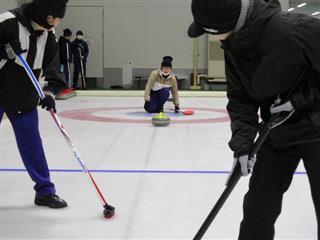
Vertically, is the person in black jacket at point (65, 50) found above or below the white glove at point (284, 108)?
below

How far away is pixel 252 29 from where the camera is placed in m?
1.47

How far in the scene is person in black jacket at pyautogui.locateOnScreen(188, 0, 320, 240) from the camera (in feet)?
4.75

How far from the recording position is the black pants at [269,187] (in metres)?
1.63

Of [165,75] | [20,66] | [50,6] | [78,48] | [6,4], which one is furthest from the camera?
[78,48]

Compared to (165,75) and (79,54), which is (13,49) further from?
(79,54)

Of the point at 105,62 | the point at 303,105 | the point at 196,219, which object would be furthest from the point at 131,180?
the point at 105,62

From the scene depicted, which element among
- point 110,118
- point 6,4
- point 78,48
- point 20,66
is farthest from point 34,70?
point 78,48

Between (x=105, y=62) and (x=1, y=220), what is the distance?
12.3 m

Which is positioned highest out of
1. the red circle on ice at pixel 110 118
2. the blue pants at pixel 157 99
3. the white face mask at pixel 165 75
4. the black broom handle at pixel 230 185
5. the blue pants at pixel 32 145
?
the black broom handle at pixel 230 185

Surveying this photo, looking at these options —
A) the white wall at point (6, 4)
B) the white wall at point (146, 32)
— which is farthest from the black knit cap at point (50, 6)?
the white wall at point (146, 32)

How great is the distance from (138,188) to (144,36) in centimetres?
1170

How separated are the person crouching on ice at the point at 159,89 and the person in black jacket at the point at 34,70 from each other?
411cm

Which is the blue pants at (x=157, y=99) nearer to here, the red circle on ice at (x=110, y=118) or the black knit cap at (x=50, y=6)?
the red circle on ice at (x=110, y=118)

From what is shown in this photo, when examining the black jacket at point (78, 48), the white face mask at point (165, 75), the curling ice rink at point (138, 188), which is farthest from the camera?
the black jacket at point (78, 48)
